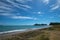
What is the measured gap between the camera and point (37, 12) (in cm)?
495

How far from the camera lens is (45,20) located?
5020mm

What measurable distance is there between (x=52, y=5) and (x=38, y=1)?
21.6 inches

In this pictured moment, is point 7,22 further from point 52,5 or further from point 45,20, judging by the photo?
point 52,5

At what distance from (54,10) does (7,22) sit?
65.8 inches

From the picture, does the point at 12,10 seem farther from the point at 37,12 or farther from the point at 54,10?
the point at 54,10

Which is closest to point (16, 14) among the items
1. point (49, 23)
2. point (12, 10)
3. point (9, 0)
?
point (12, 10)

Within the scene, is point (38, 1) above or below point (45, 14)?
above

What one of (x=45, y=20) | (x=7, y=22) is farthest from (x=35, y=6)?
(x=7, y=22)

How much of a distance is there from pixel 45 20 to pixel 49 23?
0.24 meters

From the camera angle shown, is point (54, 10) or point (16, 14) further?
point (54, 10)

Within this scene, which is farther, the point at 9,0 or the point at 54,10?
the point at 54,10

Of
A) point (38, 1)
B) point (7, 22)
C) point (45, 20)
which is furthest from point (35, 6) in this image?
point (7, 22)

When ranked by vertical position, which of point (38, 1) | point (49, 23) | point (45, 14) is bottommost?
point (49, 23)

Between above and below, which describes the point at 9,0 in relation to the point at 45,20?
above
